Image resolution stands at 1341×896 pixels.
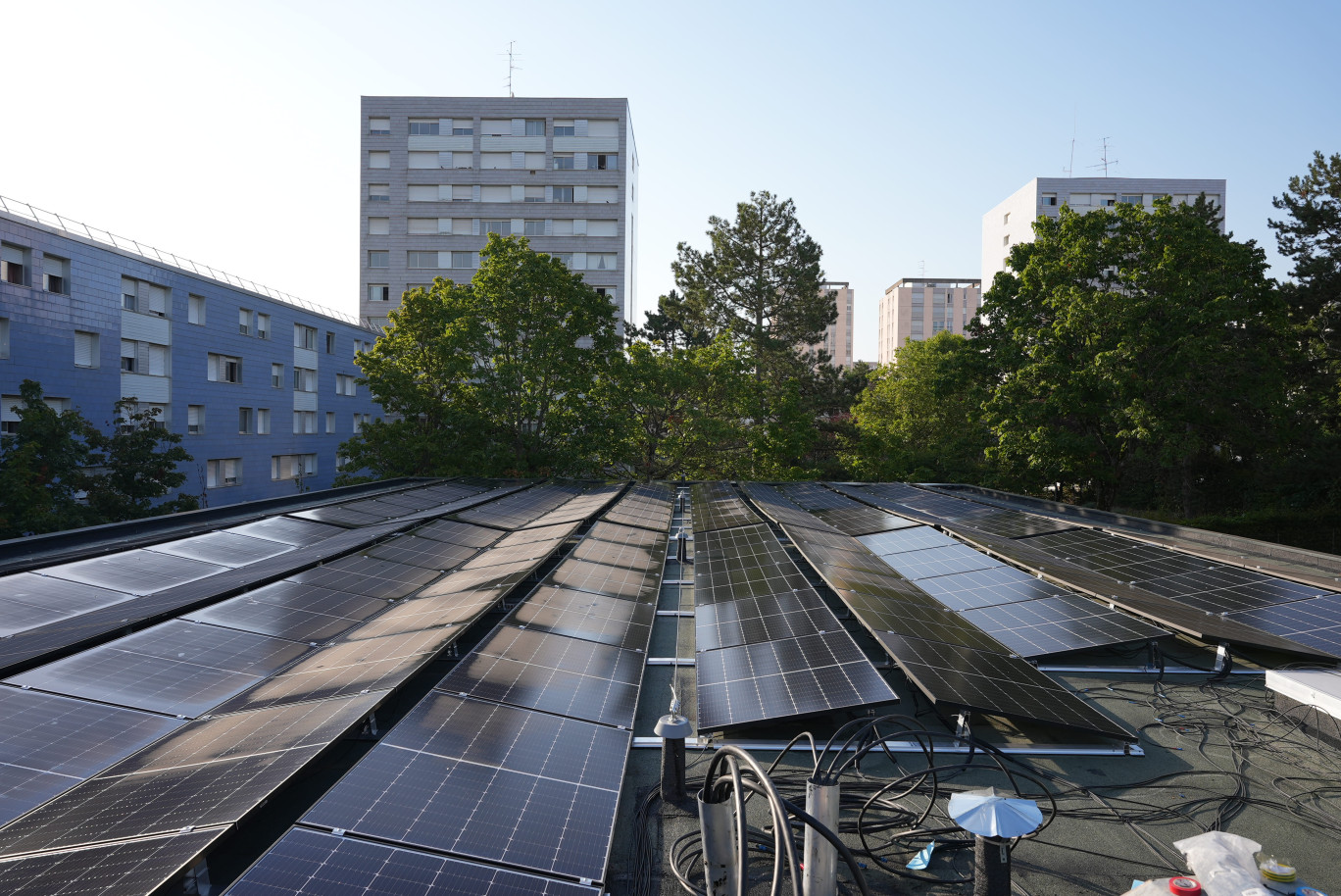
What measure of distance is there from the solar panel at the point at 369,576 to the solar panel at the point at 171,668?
115 inches

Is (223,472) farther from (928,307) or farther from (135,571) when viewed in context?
(928,307)

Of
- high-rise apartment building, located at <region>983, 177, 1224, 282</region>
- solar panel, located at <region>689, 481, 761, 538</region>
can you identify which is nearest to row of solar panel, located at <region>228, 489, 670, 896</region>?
solar panel, located at <region>689, 481, 761, 538</region>

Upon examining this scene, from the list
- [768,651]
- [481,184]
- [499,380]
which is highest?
[481,184]

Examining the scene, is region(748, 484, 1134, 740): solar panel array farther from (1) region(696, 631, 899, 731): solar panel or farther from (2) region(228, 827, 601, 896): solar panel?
(2) region(228, 827, 601, 896): solar panel

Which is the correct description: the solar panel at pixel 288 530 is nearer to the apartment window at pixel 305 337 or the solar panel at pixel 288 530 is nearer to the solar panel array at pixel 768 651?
the solar panel array at pixel 768 651

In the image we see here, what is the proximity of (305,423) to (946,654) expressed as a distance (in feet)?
178

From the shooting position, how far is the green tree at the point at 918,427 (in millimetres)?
45750

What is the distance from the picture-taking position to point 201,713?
8.19 metres

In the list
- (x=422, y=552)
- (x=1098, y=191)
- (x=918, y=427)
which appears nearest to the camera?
(x=422, y=552)

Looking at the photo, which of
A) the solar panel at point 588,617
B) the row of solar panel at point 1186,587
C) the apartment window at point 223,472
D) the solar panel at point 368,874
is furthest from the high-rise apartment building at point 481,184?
the solar panel at point 368,874

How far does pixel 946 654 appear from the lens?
1077 cm

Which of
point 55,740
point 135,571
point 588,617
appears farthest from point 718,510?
point 55,740

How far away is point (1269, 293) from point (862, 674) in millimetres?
31665

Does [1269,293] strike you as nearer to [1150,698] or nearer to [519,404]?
[1150,698]
